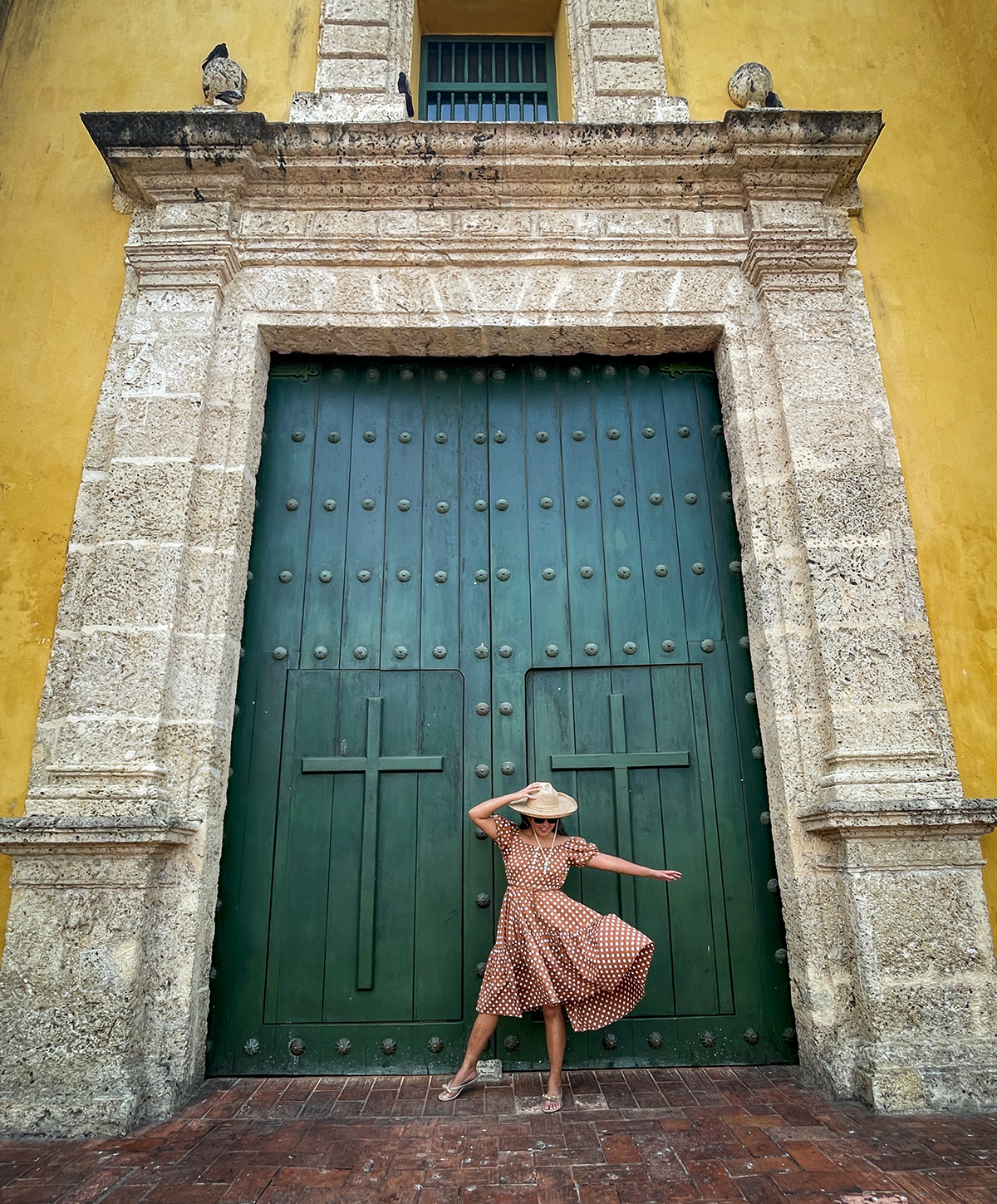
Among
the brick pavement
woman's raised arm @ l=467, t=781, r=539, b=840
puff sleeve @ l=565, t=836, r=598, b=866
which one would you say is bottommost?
the brick pavement

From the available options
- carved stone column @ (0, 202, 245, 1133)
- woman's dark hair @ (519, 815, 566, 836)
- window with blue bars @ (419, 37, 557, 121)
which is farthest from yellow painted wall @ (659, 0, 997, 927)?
carved stone column @ (0, 202, 245, 1133)

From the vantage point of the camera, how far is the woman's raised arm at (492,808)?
108 inches

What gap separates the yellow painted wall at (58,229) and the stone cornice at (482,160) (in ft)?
1.29

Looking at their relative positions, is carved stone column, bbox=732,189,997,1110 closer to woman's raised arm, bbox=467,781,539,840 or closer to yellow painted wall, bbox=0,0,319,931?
woman's raised arm, bbox=467,781,539,840

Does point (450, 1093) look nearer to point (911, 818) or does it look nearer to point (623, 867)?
point (623, 867)

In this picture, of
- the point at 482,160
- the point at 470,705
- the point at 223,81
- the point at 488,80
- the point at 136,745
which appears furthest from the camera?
the point at 488,80

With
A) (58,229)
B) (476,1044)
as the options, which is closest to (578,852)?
(476,1044)

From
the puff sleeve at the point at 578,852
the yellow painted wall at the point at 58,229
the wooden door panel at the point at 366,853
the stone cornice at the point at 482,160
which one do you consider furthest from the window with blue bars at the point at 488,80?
the puff sleeve at the point at 578,852

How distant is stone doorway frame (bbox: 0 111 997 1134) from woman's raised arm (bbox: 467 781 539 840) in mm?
997

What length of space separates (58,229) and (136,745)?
2.51 m

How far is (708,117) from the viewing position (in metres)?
3.87

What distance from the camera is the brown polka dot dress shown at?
260 centimetres

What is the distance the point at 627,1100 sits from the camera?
2.60 m

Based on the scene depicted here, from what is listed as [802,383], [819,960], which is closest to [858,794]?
[819,960]
